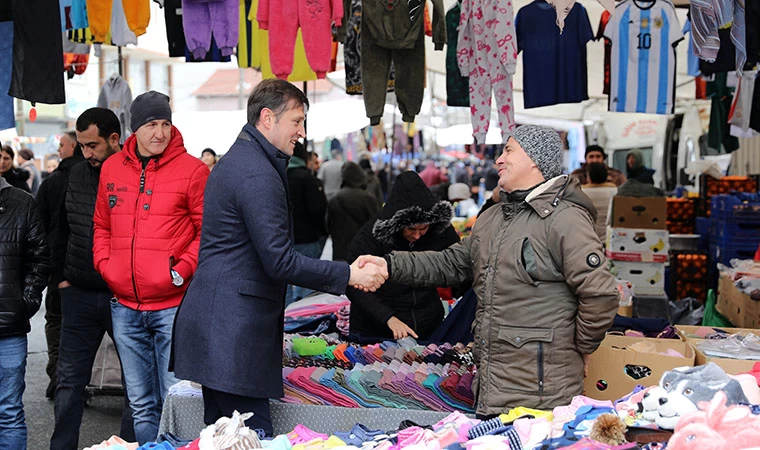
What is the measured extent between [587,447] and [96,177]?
3206 millimetres

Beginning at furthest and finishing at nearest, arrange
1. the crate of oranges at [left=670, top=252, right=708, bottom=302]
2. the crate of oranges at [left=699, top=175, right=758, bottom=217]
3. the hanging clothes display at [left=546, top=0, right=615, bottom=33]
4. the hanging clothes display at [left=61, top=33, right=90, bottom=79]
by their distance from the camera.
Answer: the crate of oranges at [left=699, top=175, right=758, bottom=217]
the crate of oranges at [left=670, top=252, right=708, bottom=302]
the hanging clothes display at [left=61, top=33, right=90, bottom=79]
the hanging clothes display at [left=546, top=0, right=615, bottom=33]

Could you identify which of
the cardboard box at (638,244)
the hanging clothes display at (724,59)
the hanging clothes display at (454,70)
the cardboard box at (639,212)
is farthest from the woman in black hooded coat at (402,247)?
the cardboard box at (639,212)

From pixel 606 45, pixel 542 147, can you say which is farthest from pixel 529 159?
pixel 606 45

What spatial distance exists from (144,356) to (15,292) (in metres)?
0.70

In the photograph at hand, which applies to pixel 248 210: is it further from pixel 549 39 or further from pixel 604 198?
pixel 604 198

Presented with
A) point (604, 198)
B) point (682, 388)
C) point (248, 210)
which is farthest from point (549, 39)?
point (682, 388)

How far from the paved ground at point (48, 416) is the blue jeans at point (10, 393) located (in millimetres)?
1161

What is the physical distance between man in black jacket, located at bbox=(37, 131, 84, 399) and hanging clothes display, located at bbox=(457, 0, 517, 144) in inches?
A: 106

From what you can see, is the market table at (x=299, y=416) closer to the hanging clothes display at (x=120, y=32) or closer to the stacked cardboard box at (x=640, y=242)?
the hanging clothes display at (x=120, y=32)

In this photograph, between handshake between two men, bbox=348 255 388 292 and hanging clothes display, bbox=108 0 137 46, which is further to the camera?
hanging clothes display, bbox=108 0 137 46

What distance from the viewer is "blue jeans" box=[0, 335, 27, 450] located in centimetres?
428

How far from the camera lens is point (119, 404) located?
6473 mm

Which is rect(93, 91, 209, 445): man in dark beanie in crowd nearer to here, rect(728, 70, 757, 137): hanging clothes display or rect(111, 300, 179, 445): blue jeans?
rect(111, 300, 179, 445): blue jeans

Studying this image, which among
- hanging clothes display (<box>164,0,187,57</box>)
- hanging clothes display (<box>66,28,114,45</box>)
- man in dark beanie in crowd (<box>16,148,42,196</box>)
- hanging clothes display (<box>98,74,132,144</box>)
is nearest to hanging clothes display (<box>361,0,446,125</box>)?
hanging clothes display (<box>164,0,187,57</box>)
